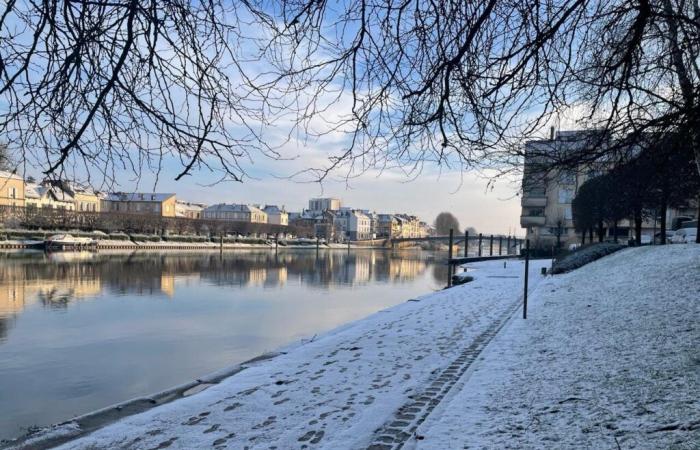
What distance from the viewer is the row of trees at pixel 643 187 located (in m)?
6.71

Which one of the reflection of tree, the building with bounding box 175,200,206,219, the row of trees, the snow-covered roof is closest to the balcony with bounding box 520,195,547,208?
the row of trees

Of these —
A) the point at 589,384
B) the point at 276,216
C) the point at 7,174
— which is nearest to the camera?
the point at 7,174

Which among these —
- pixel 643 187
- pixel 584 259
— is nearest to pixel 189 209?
pixel 584 259

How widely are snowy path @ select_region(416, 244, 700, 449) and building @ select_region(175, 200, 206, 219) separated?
135 metres

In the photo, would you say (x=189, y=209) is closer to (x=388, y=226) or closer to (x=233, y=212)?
(x=233, y=212)

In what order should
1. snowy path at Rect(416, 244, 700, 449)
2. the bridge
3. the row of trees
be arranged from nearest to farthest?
snowy path at Rect(416, 244, 700, 449), the row of trees, the bridge

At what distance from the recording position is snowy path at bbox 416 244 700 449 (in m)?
4.80

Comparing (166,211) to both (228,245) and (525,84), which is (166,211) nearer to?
(228,245)

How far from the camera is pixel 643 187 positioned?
31.4 ft

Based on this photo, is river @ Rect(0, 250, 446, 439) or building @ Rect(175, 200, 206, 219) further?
building @ Rect(175, 200, 206, 219)

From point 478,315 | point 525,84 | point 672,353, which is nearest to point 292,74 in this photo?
point 525,84

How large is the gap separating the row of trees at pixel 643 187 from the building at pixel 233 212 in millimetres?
117507

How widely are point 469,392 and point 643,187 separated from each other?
5614mm

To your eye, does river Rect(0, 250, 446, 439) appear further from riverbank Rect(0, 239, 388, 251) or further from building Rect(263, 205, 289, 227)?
building Rect(263, 205, 289, 227)
